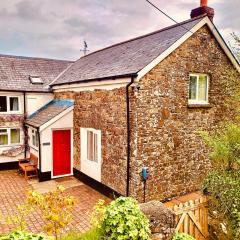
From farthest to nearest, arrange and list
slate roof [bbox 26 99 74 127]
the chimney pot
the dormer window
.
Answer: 1. the dormer window
2. slate roof [bbox 26 99 74 127]
3. the chimney pot

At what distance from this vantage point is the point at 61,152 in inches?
558

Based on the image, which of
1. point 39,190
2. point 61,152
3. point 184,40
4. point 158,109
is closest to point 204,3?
point 184,40

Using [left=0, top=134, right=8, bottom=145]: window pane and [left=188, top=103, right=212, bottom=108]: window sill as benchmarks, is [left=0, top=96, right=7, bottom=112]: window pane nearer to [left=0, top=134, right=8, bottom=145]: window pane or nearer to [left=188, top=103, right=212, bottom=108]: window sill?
[left=0, top=134, right=8, bottom=145]: window pane

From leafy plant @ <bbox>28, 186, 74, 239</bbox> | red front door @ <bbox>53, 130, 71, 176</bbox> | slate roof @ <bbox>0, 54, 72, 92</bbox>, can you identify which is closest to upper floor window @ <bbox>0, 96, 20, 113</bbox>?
slate roof @ <bbox>0, 54, 72, 92</bbox>

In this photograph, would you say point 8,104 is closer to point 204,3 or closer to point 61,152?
point 61,152

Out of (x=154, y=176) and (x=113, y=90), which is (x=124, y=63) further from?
(x=154, y=176)

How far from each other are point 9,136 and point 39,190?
209 inches

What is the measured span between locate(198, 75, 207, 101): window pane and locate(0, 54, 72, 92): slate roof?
9965 mm

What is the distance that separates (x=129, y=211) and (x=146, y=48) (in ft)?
28.3

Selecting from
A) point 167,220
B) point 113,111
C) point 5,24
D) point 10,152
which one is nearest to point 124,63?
point 113,111

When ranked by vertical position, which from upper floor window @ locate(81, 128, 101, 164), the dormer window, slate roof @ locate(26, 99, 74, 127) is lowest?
upper floor window @ locate(81, 128, 101, 164)

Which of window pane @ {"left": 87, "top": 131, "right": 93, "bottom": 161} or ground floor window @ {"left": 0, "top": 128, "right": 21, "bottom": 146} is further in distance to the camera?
ground floor window @ {"left": 0, "top": 128, "right": 21, "bottom": 146}

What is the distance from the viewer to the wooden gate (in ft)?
22.8

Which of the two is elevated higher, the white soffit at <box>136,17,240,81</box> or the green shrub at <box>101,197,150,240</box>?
the white soffit at <box>136,17,240,81</box>
